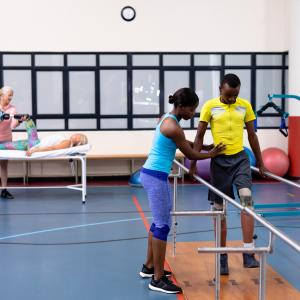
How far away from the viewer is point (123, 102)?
33.2ft

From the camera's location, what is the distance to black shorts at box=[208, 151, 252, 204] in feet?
13.4

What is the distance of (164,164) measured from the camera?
12.4 ft

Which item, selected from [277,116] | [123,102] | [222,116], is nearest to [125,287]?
[222,116]

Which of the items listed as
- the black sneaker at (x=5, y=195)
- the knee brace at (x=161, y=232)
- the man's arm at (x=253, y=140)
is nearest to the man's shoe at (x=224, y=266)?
the knee brace at (x=161, y=232)

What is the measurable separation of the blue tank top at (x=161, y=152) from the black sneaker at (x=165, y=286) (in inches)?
30.9

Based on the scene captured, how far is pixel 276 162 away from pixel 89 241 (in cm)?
505

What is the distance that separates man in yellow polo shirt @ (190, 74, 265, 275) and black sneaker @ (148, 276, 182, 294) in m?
0.51

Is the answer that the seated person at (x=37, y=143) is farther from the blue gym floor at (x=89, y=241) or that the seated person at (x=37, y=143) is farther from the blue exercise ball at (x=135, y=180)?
the blue exercise ball at (x=135, y=180)

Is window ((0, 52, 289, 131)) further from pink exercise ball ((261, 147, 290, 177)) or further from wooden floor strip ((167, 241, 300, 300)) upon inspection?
wooden floor strip ((167, 241, 300, 300))

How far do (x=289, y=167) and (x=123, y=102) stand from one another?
329 cm
